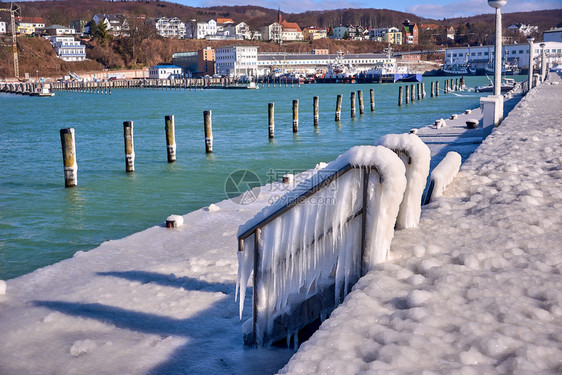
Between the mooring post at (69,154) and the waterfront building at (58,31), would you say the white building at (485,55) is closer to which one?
the waterfront building at (58,31)

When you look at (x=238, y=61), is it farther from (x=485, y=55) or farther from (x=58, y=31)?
(x=58, y=31)

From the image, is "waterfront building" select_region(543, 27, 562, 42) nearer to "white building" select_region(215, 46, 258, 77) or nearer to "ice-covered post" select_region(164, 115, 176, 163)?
"white building" select_region(215, 46, 258, 77)

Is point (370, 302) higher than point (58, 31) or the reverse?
the reverse

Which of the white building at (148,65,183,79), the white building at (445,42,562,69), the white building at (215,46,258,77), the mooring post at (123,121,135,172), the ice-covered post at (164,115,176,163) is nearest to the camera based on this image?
the mooring post at (123,121,135,172)

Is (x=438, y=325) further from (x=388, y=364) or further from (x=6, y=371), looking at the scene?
(x=6, y=371)

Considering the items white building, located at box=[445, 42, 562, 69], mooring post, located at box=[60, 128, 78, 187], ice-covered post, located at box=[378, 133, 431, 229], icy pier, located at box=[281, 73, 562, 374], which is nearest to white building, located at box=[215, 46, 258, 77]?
white building, located at box=[445, 42, 562, 69]

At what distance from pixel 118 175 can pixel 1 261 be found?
10325 mm

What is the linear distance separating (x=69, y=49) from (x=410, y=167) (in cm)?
16973

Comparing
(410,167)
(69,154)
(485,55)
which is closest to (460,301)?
(410,167)

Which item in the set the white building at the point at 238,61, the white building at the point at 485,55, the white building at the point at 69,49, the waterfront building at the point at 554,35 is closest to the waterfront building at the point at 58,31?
the white building at the point at 69,49

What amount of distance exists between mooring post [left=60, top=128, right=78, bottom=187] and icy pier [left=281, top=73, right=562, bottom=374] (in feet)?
42.1

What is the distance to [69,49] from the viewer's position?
524 feet

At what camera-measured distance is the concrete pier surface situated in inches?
125

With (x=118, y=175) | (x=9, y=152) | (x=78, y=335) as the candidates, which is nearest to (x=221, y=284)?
(x=78, y=335)
